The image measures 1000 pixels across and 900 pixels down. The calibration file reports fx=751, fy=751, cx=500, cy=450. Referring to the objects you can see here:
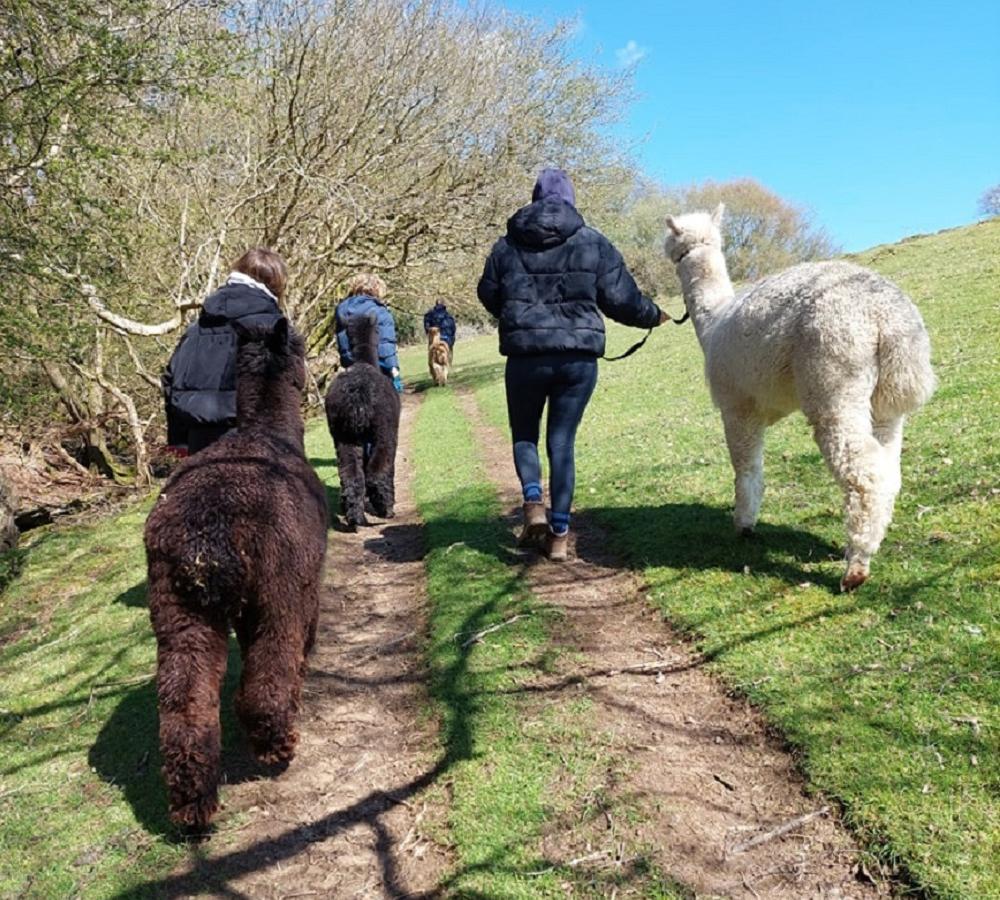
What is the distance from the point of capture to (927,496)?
17.5 feet

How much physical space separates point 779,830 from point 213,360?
13.0 ft

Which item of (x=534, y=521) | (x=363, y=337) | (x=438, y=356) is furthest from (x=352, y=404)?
(x=438, y=356)

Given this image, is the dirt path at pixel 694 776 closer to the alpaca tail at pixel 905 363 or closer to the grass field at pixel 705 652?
the grass field at pixel 705 652

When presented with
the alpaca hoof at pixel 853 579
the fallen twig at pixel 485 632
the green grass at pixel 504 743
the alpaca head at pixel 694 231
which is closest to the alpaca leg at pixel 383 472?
the green grass at pixel 504 743

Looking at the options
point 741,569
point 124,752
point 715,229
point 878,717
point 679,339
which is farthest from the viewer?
point 679,339

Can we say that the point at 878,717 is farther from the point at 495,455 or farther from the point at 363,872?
the point at 495,455

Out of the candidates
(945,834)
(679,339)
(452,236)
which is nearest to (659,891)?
(945,834)

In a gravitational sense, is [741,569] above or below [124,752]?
above

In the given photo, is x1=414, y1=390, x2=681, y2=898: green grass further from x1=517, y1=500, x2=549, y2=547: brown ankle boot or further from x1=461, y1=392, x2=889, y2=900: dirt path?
x1=517, y1=500, x2=549, y2=547: brown ankle boot

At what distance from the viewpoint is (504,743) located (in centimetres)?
353

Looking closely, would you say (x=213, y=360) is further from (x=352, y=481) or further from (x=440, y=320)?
(x=440, y=320)

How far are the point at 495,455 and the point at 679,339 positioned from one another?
516 inches

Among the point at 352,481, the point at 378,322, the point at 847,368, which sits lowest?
the point at 352,481

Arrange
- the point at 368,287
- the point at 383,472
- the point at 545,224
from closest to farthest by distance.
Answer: the point at 545,224 < the point at 368,287 < the point at 383,472
